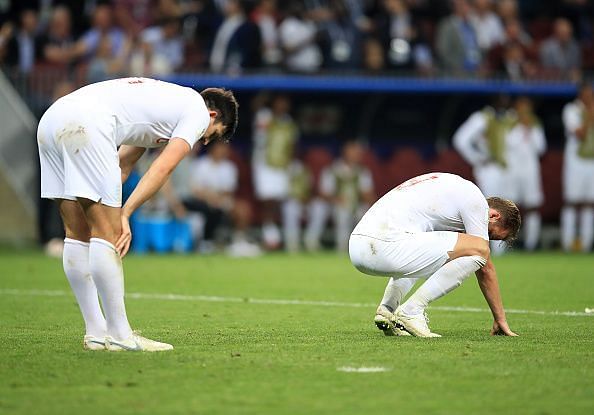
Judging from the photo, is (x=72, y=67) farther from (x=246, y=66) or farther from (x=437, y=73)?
(x=437, y=73)

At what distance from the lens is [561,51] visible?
2253cm

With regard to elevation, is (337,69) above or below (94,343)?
above

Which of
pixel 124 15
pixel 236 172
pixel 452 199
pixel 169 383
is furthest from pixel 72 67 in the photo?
pixel 169 383

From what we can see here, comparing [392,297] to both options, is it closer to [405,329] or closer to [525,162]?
[405,329]

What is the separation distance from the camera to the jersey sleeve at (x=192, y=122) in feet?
24.3

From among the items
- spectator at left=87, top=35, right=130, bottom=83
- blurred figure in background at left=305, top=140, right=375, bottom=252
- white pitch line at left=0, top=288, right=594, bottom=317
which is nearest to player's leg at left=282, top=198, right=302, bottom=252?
blurred figure in background at left=305, top=140, right=375, bottom=252

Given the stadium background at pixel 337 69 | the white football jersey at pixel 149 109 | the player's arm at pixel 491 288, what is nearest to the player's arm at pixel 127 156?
the white football jersey at pixel 149 109

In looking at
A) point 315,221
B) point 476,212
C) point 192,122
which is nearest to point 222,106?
point 192,122

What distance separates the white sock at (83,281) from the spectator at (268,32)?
44.4ft

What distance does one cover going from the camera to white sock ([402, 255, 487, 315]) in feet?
27.5

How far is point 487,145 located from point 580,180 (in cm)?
187

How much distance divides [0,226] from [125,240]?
13283mm

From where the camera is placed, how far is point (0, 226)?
2002cm

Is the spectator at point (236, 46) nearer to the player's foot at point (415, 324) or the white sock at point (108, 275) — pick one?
the player's foot at point (415, 324)
